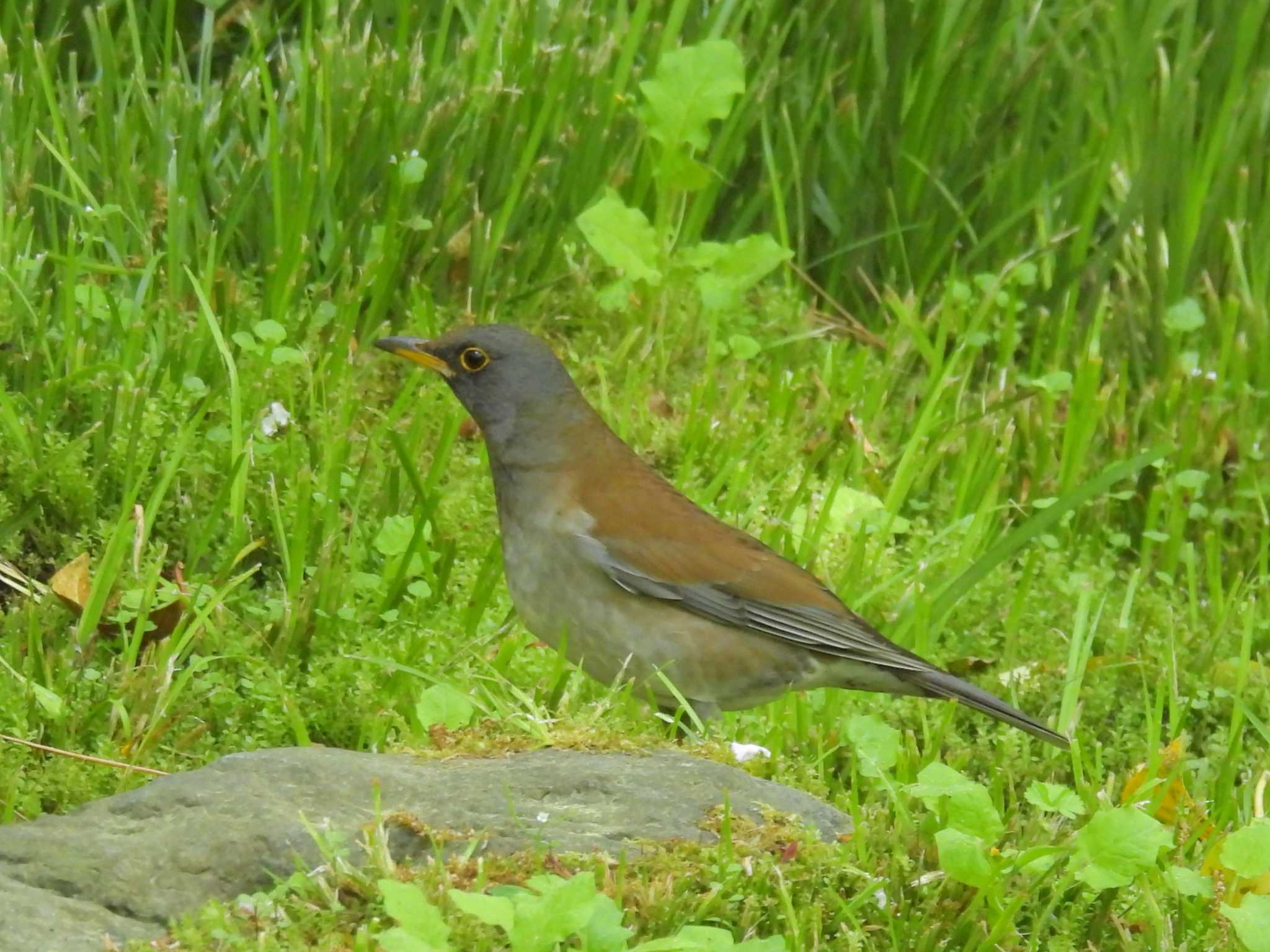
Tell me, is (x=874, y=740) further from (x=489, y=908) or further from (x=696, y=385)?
(x=696, y=385)

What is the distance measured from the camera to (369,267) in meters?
5.77

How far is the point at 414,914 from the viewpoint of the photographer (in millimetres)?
2721

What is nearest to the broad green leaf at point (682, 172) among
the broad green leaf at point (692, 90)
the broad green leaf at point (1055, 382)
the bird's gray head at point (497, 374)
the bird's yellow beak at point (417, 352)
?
the broad green leaf at point (692, 90)

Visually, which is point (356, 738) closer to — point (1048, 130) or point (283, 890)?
point (283, 890)

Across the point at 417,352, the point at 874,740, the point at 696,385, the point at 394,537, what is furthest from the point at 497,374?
the point at 874,740

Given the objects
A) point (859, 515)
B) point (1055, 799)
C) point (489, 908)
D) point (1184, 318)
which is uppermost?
point (489, 908)

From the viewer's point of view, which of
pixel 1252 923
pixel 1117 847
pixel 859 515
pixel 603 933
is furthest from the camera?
pixel 859 515

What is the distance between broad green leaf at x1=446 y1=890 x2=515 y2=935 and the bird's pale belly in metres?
1.68

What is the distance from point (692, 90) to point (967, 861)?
3.68 metres

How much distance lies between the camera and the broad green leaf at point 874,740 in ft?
13.6

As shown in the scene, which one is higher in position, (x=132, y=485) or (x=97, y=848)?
(x=97, y=848)

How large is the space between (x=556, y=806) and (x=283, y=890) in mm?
517

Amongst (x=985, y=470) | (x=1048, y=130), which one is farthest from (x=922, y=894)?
(x=1048, y=130)

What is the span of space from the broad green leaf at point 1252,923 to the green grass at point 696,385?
288 mm
